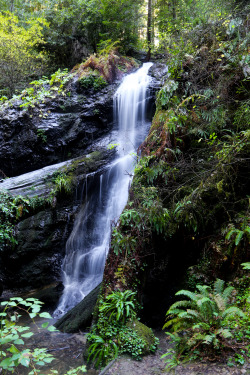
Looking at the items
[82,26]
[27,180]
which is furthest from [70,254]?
[82,26]

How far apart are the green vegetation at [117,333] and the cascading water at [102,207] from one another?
11.4ft

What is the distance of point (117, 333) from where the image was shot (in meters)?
4.06

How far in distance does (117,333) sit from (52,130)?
8.92 meters

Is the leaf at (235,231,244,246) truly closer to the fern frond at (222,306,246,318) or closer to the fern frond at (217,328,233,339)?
the fern frond at (222,306,246,318)

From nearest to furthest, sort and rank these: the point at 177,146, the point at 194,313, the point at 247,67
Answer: the point at 194,313 < the point at 247,67 < the point at 177,146

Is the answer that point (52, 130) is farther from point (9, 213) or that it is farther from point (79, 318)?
point (79, 318)

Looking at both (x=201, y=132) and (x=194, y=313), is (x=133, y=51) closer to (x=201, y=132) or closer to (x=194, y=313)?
(x=201, y=132)

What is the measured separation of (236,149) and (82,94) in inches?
366

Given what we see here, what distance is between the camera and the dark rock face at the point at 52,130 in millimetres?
10336

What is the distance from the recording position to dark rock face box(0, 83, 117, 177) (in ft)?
33.9

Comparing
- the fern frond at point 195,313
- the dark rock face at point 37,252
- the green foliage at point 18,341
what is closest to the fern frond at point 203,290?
the fern frond at point 195,313

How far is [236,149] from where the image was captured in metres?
4.62

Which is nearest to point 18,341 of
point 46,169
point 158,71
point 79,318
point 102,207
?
point 79,318

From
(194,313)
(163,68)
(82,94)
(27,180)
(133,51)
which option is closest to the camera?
(194,313)
